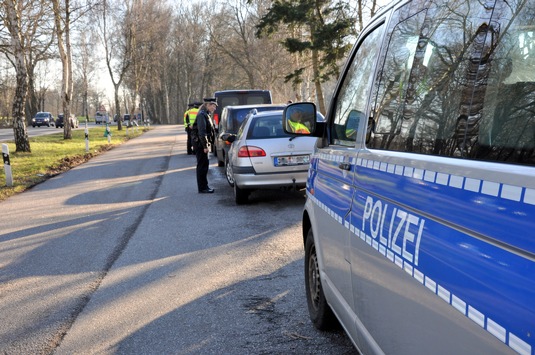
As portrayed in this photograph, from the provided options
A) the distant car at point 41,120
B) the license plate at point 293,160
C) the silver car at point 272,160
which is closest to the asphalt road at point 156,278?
the silver car at point 272,160

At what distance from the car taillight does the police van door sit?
510 cm

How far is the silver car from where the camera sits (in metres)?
8.58

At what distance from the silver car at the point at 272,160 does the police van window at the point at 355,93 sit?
4.99 meters

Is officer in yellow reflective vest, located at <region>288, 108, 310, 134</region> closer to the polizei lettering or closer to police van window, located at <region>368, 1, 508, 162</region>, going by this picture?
police van window, located at <region>368, 1, 508, 162</region>

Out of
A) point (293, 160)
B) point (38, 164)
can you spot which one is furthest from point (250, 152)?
point (38, 164)

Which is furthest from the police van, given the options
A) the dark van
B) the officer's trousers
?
the dark van

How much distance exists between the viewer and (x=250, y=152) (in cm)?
871

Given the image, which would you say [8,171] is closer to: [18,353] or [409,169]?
[18,353]

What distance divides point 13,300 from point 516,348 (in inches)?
183

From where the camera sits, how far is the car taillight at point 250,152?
866cm

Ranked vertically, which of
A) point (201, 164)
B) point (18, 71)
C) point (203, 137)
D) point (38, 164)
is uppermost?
point (18, 71)

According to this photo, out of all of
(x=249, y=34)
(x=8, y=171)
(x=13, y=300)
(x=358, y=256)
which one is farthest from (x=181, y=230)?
(x=249, y=34)

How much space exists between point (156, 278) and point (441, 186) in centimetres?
401

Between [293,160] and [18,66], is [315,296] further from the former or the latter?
[18,66]
